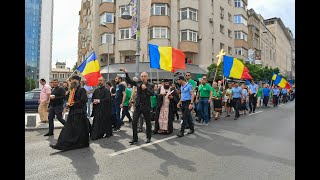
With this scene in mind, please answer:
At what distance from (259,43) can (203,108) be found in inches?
1971

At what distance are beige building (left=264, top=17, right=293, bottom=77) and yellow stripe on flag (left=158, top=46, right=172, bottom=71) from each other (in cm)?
7218

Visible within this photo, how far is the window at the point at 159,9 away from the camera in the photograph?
32519 mm

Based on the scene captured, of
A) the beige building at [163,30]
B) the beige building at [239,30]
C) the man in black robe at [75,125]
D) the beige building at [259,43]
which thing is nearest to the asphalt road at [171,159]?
the man in black robe at [75,125]

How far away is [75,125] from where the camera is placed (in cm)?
702

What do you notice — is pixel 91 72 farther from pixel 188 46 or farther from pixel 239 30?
pixel 239 30

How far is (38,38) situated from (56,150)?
187 feet

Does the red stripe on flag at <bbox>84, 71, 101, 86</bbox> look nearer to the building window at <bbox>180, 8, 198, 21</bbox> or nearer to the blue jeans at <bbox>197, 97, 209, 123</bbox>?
the blue jeans at <bbox>197, 97, 209, 123</bbox>

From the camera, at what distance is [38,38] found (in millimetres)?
57906

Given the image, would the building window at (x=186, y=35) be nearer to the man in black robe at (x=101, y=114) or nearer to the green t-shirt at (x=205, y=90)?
the green t-shirt at (x=205, y=90)

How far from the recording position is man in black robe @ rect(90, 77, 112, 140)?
26.9 ft

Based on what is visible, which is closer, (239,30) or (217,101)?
(217,101)

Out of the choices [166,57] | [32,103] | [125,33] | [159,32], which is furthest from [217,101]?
[125,33]
